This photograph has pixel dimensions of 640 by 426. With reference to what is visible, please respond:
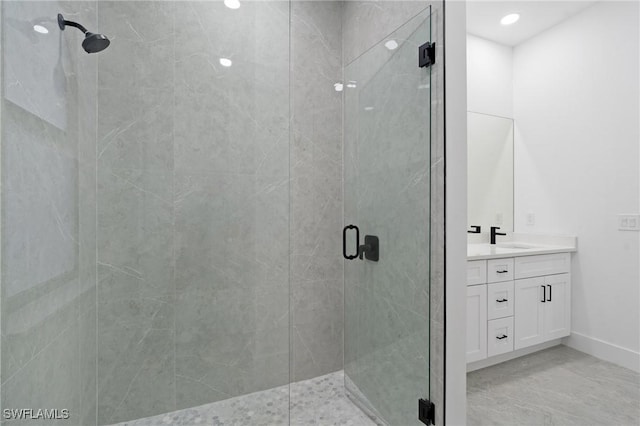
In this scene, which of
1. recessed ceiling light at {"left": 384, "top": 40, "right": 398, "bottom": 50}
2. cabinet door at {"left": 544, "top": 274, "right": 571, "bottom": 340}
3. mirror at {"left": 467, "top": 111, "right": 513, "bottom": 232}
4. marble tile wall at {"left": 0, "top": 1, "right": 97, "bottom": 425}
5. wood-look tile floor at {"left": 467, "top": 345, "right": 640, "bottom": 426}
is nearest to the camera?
marble tile wall at {"left": 0, "top": 1, "right": 97, "bottom": 425}

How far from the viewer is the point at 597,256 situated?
2.57 m

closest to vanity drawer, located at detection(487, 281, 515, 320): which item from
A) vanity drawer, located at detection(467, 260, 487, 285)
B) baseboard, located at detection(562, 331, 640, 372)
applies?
vanity drawer, located at detection(467, 260, 487, 285)

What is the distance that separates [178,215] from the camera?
1.22 metres

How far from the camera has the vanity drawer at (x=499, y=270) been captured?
7.38 feet

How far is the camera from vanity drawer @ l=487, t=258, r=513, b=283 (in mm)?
2248

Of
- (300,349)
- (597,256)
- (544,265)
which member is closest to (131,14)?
(300,349)

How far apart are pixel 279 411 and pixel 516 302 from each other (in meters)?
1.94

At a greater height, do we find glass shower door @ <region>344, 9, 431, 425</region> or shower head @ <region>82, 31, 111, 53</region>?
shower head @ <region>82, 31, 111, 53</region>

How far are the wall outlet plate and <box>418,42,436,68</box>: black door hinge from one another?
7.07 ft

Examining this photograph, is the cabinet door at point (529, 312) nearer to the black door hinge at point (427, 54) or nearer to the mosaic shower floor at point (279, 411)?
the mosaic shower floor at point (279, 411)

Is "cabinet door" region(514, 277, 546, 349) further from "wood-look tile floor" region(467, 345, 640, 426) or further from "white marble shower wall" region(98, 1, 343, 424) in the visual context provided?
"white marble shower wall" region(98, 1, 343, 424)

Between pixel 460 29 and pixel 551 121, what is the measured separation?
212 centimetres

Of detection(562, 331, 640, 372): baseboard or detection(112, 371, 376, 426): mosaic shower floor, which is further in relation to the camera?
detection(562, 331, 640, 372): baseboard

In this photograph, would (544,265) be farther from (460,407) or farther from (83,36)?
(83,36)
